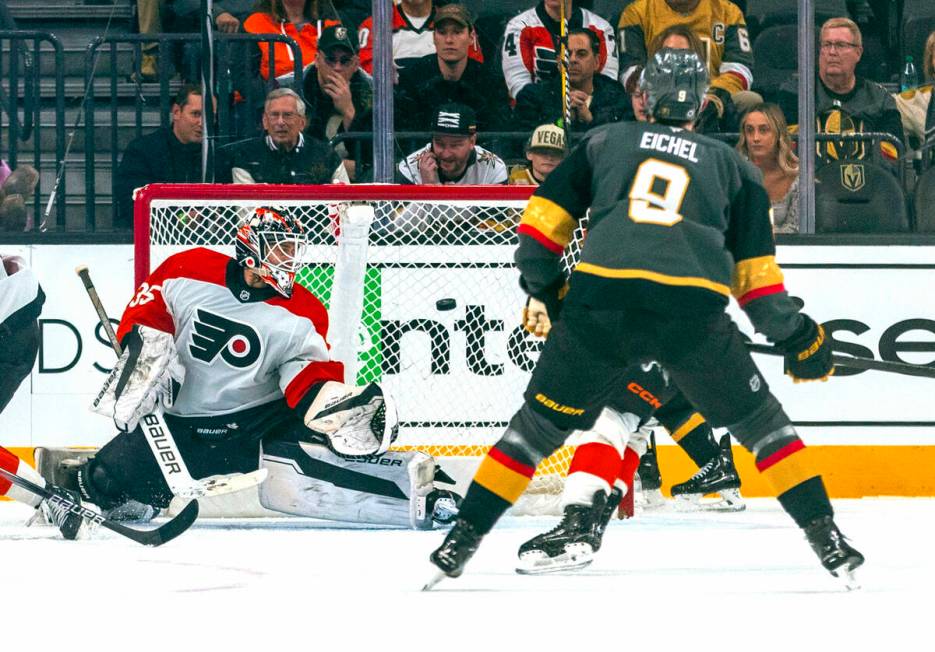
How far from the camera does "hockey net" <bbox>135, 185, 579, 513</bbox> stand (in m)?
5.16

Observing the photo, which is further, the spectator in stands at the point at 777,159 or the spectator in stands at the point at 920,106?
the spectator in stands at the point at 920,106

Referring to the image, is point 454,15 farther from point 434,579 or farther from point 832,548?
point 832,548

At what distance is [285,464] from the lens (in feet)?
16.0

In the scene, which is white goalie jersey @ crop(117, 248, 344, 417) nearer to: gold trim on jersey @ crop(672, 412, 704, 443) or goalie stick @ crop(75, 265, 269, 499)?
goalie stick @ crop(75, 265, 269, 499)

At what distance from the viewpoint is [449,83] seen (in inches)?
248

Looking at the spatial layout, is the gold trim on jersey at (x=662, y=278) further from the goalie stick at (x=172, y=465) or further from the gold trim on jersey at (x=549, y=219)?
the goalie stick at (x=172, y=465)

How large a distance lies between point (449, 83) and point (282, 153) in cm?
85

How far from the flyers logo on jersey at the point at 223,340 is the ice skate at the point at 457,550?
59.1 inches

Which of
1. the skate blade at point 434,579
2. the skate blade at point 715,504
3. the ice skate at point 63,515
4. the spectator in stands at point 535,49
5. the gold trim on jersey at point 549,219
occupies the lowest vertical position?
the skate blade at point 715,504

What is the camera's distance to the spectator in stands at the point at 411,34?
21.0ft

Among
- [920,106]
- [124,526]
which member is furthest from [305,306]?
[920,106]

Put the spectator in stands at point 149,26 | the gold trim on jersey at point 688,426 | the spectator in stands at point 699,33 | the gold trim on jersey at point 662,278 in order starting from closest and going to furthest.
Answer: the gold trim on jersey at point 662,278, the gold trim on jersey at point 688,426, the spectator in stands at point 699,33, the spectator in stands at point 149,26

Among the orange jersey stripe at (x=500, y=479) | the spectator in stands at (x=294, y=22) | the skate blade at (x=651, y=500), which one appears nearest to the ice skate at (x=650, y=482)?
the skate blade at (x=651, y=500)

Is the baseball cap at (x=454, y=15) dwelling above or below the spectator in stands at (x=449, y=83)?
above
